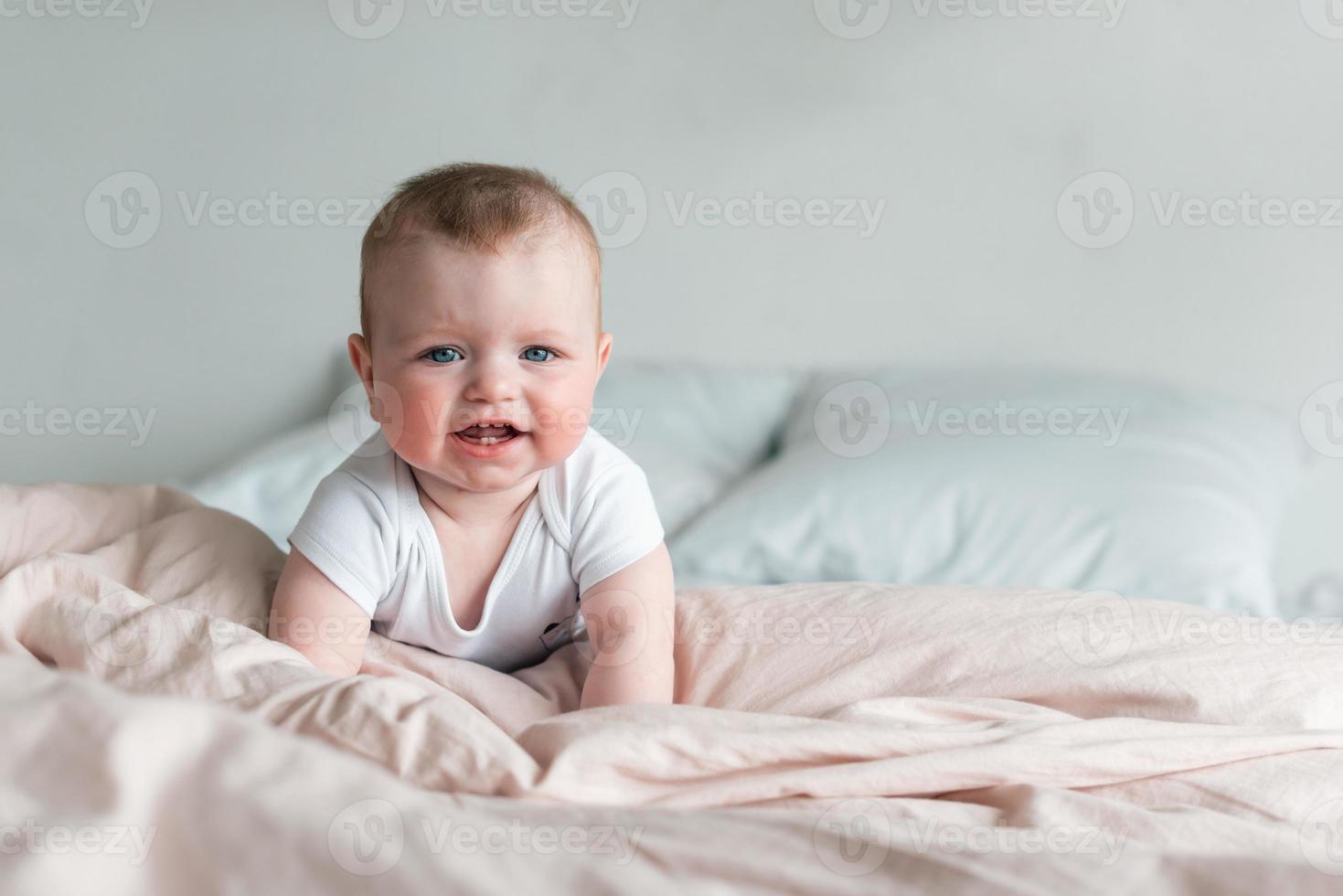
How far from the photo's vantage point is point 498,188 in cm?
103

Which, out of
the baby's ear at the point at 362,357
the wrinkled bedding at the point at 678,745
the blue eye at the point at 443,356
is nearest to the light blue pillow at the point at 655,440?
the wrinkled bedding at the point at 678,745

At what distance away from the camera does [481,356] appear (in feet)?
3.30

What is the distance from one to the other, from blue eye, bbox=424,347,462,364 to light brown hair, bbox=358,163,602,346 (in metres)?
0.08

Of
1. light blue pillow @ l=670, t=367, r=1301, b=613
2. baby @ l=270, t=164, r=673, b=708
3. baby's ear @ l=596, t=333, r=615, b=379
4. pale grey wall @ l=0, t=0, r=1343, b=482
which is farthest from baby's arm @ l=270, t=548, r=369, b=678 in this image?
pale grey wall @ l=0, t=0, r=1343, b=482

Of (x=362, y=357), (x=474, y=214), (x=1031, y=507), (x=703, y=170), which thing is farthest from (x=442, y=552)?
(x=703, y=170)

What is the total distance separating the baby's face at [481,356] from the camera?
99 cm

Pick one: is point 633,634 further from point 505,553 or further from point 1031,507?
→ point 1031,507

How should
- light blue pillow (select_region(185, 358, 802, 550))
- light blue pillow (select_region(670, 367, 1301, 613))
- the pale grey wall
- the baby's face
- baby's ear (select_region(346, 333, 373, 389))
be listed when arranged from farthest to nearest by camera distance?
1. the pale grey wall
2. light blue pillow (select_region(185, 358, 802, 550))
3. light blue pillow (select_region(670, 367, 1301, 613))
4. baby's ear (select_region(346, 333, 373, 389))
5. the baby's face

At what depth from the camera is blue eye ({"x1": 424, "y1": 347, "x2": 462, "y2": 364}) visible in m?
1.02

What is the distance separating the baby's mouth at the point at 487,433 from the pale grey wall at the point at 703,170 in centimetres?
117

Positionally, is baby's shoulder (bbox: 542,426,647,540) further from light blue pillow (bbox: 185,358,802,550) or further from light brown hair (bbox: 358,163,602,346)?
light blue pillow (bbox: 185,358,802,550)

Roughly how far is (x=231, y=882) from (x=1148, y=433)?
1.44 m

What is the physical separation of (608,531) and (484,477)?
140 mm

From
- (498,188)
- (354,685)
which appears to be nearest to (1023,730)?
(354,685)
